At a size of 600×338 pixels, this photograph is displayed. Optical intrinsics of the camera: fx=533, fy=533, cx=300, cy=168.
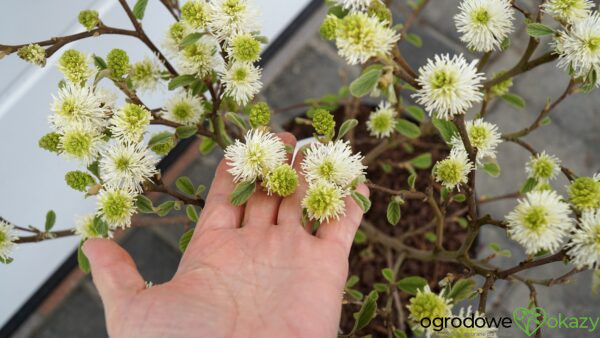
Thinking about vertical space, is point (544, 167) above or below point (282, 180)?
above

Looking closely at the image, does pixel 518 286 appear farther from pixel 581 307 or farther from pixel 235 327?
pixel 235 327

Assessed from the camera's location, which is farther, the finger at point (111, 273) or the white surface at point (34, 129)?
the white surface at point (34, 129)

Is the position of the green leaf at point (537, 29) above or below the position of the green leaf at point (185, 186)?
above

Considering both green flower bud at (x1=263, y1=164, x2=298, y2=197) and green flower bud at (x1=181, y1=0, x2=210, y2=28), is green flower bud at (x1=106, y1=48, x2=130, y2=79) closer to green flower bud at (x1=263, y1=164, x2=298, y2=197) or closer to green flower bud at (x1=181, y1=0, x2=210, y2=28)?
green flower bud at (x1=181, y1=0, x2=210, y2=28)

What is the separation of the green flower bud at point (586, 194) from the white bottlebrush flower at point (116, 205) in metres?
0.58

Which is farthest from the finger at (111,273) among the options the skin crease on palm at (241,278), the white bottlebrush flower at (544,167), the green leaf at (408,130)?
the white bottlebrush flower at (544,167)

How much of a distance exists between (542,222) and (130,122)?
21.1 inches

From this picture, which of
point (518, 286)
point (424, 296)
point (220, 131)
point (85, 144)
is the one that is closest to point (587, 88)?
point (424, 296)

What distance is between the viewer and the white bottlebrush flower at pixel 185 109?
848 millimetres

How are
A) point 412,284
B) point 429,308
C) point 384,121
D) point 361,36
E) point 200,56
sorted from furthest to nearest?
point 384,121
point 412,284
point 200,56
point 429,308
point 361,36

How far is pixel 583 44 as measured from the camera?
0.66m

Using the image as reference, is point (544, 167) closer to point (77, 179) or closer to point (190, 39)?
point (190, 39)

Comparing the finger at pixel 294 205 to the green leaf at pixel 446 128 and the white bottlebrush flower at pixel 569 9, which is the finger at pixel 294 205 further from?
the white bottlebrush flower at pixel 569 9

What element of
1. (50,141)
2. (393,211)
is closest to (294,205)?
(393,211)
